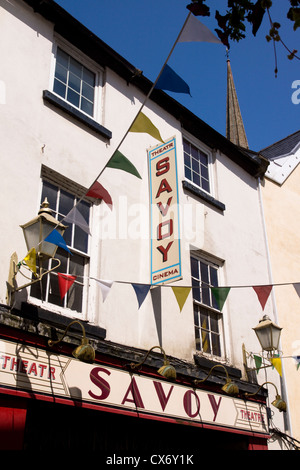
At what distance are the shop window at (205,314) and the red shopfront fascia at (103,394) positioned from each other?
3.05 feet

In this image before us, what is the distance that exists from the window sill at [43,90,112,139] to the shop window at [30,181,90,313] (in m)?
1.29

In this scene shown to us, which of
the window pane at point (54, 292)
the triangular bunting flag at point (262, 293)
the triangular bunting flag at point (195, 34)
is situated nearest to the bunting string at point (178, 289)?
the triangular bunting flag at point (262, 293)

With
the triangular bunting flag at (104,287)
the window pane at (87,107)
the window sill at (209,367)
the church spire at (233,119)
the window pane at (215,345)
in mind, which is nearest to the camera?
the triangular bunting flag at (104,287)

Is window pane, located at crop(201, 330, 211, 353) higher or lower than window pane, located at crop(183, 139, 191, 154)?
lower

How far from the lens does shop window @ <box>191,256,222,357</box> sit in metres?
8.85

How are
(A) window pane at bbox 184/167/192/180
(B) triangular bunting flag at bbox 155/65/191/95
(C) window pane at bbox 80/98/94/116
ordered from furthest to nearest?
(A) window pane at bbox 184/167/192/180
(C) window pane at bbox 80/98/94/116
(B) triangular bunting flag at bbox 155/65/191/95

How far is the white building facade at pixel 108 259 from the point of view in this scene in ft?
20.4

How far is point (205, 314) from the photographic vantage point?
9164 millimetres

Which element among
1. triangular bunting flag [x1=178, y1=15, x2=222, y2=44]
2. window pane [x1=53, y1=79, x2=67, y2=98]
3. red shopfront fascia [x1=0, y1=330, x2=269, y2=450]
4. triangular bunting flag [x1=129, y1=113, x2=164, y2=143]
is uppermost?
window pane [x1=53, y1=79, x2=67, y2=98]

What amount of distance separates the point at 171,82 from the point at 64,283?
9.02 ft

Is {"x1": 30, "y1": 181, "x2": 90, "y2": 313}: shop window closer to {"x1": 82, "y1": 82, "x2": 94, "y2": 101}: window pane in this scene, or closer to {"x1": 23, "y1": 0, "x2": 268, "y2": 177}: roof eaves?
{"x1": 82, "y1": 82, "x2": 94, "y2": 101}: window pane

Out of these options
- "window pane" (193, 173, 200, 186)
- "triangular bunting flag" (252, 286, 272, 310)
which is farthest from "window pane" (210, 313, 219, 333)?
"window pane" (193, 173, 200, 186)

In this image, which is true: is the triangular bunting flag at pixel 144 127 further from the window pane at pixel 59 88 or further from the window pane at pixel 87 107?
the window pane at pixel 87 107

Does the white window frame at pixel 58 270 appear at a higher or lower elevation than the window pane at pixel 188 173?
lower
